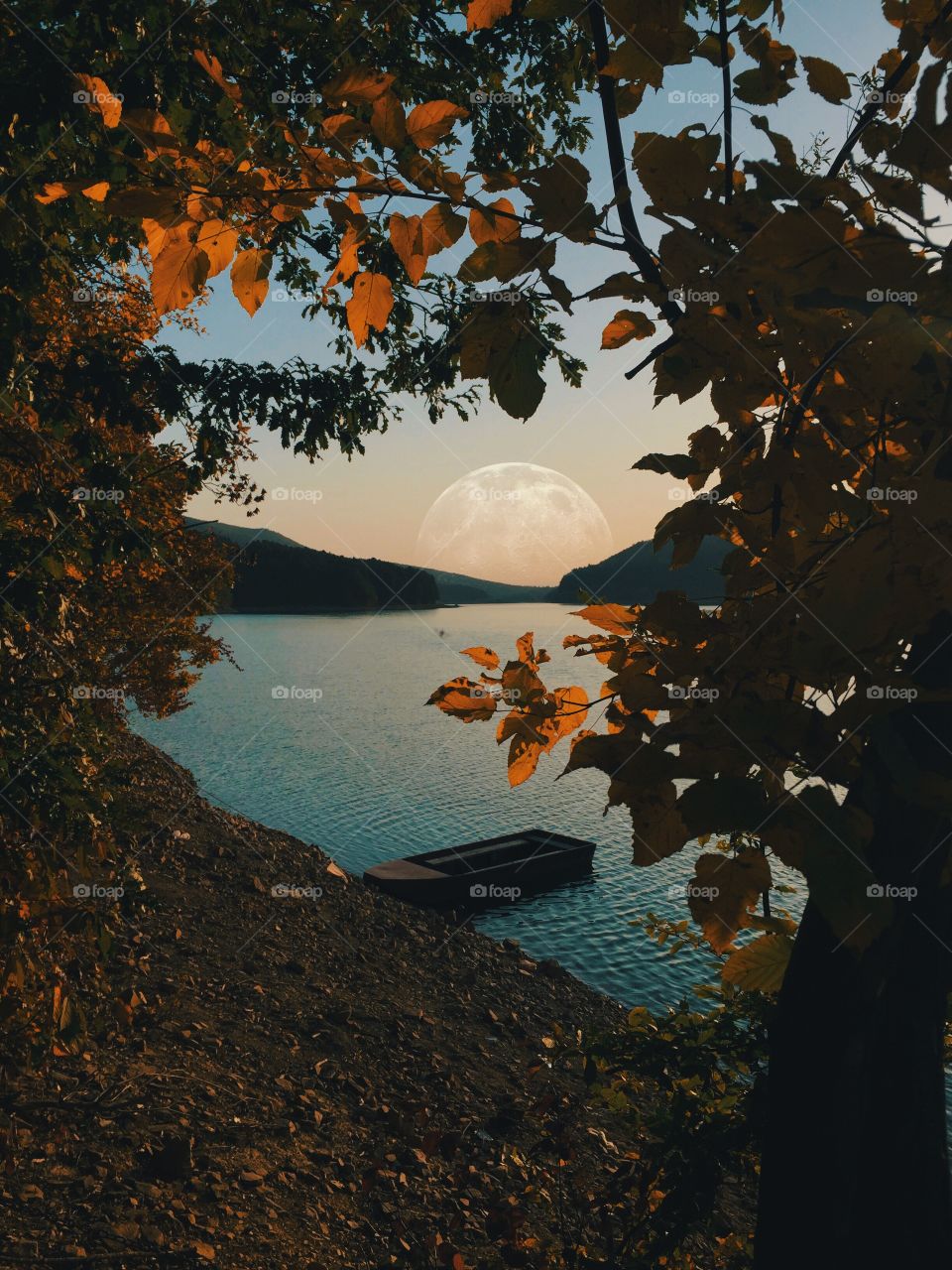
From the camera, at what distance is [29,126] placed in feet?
17.6

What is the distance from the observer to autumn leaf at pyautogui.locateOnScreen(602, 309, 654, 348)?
7.06 ft

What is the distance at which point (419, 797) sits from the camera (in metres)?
39.9

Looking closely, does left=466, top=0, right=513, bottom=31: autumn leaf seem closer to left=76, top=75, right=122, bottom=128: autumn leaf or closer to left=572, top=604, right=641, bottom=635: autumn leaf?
left=76, top=75, right=122, bottom=128: autumn leaf

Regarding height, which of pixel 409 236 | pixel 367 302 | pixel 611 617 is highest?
pixel 409 236

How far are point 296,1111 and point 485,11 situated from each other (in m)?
9.15

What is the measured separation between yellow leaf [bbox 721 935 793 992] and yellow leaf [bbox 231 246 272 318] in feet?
8.54

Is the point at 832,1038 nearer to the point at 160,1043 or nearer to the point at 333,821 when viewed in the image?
the point at 160,1043

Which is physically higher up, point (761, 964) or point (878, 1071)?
point (761, 964)

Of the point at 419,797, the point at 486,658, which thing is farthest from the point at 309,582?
the point at 486,658

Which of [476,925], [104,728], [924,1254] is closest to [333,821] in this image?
[476,925]

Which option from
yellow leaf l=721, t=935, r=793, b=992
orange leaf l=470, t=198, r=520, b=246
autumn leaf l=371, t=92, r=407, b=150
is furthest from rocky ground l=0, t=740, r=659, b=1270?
autumn leaf l=371, t=92, r=407, b=150

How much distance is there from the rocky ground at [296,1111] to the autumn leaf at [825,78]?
181 inches

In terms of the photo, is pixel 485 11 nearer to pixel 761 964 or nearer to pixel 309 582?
pixel 761 964

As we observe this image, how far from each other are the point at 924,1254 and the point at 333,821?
108ft
